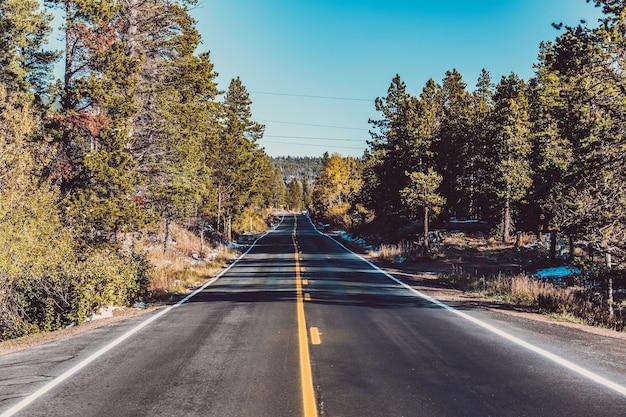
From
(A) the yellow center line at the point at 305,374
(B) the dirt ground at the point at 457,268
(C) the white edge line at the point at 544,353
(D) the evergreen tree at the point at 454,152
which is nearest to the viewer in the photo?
(A) the yellow center line at the point at 305,374

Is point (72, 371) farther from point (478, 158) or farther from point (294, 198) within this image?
point (294, 198)

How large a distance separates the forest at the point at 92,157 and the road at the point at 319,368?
3315mm

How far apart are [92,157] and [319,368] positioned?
1388cm

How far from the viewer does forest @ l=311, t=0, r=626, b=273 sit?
11.4 m

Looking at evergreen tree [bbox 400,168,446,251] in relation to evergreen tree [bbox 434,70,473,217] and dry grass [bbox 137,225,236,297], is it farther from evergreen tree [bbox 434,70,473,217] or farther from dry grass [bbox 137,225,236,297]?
dry grass [bbox 137,225,236,297]

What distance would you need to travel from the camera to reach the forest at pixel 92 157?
38.5 feet

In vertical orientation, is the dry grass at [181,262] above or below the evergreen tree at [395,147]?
below

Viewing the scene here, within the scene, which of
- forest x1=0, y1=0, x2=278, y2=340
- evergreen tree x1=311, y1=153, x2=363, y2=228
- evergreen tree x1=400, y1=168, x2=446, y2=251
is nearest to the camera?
forest x1=0, y1=0, x2=278, y2=340

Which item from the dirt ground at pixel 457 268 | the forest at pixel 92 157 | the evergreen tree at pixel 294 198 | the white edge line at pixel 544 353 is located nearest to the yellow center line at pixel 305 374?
the white edge line at pixel 544 353

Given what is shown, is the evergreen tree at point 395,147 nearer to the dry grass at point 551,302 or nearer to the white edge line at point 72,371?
the dry grass at point 551,302

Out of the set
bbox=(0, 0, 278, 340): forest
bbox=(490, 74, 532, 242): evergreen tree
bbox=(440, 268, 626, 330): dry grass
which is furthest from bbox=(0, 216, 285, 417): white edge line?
bbox=(490, 74, 532, 242): evergreen tree

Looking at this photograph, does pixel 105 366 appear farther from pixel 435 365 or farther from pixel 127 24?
pixel 127 24

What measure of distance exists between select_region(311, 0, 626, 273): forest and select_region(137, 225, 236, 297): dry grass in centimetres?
1423

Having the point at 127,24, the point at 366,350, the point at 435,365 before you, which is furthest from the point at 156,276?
the point at 435,365
